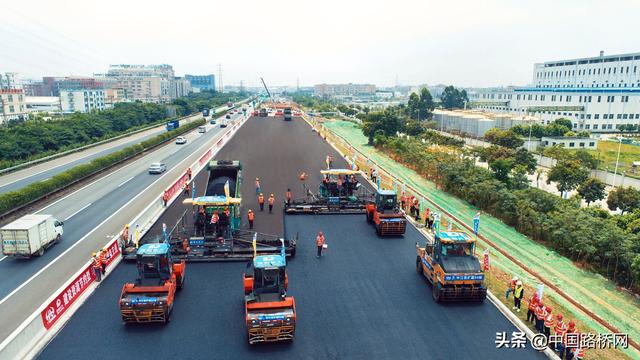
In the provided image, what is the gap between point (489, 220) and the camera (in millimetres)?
27844

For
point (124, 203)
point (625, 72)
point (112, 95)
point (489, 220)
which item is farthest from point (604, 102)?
point (112, 95)

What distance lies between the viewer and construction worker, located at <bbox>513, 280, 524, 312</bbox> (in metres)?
15.2

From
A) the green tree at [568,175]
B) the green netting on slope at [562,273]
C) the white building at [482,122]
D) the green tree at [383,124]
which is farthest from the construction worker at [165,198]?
the white building at [482,122]

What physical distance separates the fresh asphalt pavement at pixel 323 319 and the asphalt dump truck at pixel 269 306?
0.58m

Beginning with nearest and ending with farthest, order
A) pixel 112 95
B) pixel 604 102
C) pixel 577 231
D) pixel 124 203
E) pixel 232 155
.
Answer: pixel 577 231 → pixel 124 203 → pixel 232 155 → pixel 604 102 → pixel 112 95

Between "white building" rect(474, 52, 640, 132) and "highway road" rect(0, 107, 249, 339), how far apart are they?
247 feet

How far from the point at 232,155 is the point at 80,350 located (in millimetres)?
37780

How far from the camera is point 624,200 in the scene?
1192 inches

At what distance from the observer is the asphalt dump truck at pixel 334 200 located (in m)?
26.9

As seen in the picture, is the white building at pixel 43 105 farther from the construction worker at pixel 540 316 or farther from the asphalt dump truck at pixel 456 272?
the construction worker at pixel 540 316

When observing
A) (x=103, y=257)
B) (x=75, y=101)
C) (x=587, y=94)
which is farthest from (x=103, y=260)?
(x=75, y=101)

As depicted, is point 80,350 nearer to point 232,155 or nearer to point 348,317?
point 348,317

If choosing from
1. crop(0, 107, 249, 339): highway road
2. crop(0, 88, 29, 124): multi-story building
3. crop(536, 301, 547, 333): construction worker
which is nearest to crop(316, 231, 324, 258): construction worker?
crop(536, 301, 547, 333): construction worker

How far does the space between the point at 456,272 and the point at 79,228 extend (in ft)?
70.1
